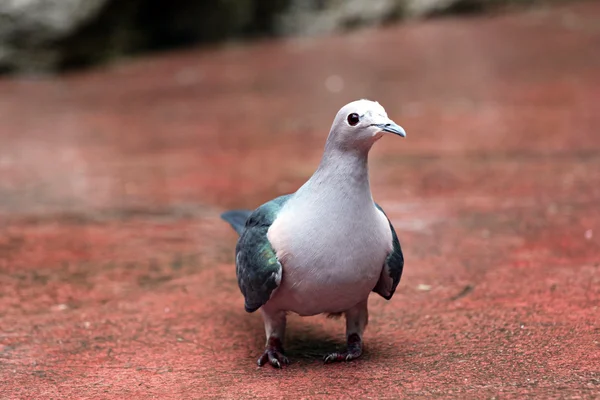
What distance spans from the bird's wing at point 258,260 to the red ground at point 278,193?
320 mm

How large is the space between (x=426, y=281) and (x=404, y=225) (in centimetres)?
92

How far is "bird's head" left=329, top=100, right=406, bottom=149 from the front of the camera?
2867 millimetres

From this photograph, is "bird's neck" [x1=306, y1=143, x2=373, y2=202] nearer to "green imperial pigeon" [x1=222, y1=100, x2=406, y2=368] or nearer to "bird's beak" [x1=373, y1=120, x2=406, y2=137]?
"green imperial pigeon" [x1=222, y1=100, x2=406, y2=368]

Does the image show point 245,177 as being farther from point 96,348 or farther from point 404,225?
point 96,348

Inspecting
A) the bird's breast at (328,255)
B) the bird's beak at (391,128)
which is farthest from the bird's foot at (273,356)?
the bird's beak at (391,128)

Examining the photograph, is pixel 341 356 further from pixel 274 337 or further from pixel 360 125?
pixel 360 125

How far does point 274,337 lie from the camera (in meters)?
3.26

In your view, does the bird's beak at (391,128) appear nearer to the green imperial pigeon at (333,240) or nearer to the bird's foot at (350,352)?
the green imperial pigeon at (333,240)

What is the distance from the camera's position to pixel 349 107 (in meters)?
2.94

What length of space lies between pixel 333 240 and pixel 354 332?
530 mm

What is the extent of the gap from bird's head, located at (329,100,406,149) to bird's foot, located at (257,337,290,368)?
2.84 feet

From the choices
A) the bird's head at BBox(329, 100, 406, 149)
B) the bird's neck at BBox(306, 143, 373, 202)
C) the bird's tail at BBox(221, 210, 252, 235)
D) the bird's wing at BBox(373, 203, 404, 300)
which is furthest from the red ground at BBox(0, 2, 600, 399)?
the bird's head at BBox(329, 100, 406, 149)

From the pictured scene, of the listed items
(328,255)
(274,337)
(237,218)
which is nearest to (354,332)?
(274,337)

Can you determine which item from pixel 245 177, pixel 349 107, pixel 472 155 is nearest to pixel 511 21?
pixel 472 155
